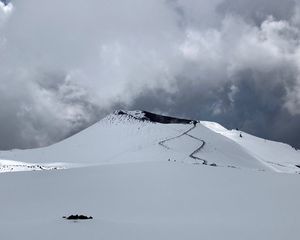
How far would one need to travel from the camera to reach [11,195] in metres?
22.6

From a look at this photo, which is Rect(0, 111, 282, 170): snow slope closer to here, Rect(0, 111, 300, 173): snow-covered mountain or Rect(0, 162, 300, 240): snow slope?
Rect(0, 111, 300, 173): snow-covered mountain

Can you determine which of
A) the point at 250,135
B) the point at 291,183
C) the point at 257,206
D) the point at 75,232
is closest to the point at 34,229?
the point at 75,232

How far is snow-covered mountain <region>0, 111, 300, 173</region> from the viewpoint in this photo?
290ft

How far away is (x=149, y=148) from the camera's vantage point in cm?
9306

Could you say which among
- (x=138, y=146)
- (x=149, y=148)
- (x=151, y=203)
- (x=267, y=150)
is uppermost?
(x=267, y=150)

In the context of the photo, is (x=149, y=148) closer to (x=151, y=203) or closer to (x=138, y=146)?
(x=138, y=146)

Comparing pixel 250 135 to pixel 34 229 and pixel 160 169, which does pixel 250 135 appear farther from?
pixel 34 229

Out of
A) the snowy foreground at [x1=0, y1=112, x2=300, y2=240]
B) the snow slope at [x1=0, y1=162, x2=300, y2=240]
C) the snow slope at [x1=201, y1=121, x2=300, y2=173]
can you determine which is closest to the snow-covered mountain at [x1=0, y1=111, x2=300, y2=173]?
the snow slope at [x1=201, y1=121, x2=300, y2=173]

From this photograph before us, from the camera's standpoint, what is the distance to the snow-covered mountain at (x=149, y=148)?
88250 millimetres

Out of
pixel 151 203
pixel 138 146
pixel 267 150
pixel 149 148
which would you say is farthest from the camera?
pixel 267 150

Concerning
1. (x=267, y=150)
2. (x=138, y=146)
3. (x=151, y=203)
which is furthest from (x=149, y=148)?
(x=151, y=203)

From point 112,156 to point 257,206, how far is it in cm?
7333

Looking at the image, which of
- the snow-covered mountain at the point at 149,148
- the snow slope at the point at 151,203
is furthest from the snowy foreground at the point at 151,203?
the snow-covered mountain at the point at 149,148

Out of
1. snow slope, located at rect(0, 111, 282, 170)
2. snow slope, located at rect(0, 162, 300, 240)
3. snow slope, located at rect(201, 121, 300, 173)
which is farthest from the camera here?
snow slope, located at rect(201, 121, 300, 173)
